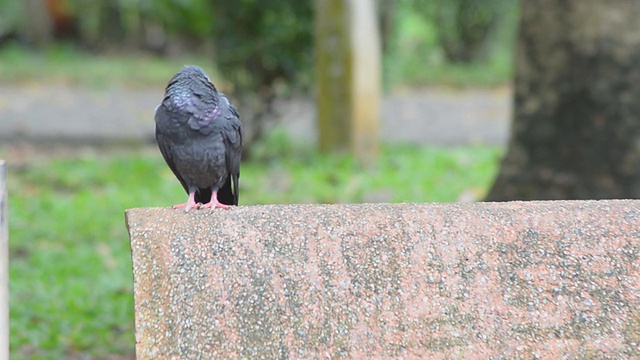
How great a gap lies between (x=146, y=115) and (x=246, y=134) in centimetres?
428

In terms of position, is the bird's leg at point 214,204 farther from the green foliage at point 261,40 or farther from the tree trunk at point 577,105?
the green foliage at point 261,40

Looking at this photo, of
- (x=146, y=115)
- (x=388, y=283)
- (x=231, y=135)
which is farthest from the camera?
(x=146, y=115)

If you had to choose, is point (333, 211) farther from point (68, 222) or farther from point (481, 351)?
point (68, 222)

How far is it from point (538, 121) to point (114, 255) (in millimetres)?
2969

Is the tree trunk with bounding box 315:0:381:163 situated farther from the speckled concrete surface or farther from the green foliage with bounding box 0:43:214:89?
the green foliage with bounding box 0:43:214:89

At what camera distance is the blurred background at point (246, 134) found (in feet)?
17.9

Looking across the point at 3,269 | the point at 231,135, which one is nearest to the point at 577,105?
the point at 231,135

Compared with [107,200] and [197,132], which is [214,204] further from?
[107,200]

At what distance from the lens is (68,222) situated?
268 inches

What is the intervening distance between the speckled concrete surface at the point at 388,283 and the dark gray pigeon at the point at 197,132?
444mm

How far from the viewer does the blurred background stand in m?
5.47

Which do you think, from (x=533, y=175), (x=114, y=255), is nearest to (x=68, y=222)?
(x=114, y=255)

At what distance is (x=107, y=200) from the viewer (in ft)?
24.1

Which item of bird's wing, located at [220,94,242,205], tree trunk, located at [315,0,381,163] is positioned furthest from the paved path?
bird's wing, located at [220,94,242,205]
